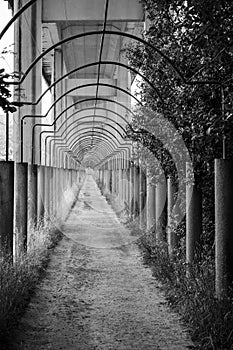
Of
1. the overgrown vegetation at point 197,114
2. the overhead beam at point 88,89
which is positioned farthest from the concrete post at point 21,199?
the overhead beam at point 88,89

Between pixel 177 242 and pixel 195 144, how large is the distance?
8.14ft

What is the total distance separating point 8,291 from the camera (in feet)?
18.6

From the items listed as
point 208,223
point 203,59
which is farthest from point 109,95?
point 203,59

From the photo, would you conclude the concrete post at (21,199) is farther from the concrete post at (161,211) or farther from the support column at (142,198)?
the support column at (142,198)

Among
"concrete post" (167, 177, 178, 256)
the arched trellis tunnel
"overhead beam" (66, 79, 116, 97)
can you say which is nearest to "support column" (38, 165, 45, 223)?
the arched trellis tunnel

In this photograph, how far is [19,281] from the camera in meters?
6.51

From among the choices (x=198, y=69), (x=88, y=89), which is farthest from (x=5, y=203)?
(x=88, y=89)

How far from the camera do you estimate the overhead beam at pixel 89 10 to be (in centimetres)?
1614

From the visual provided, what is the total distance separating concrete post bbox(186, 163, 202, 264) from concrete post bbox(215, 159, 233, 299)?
55.5 inches

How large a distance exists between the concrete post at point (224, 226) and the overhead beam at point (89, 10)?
467 inches

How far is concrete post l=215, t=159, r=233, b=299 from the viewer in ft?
17.1

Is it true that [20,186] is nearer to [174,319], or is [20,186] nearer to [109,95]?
[174,319]

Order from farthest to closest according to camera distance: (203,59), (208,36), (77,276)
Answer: (77,276), (203,59), (208,36)

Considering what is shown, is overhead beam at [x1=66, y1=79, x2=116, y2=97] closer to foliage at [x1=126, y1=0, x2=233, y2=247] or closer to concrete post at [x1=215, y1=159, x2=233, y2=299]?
foliage at [x1=126, y1=0, x2=233, y2=247]
